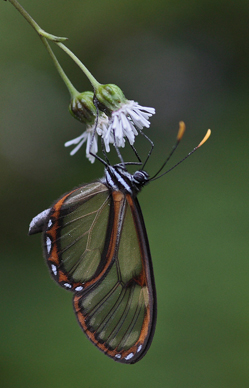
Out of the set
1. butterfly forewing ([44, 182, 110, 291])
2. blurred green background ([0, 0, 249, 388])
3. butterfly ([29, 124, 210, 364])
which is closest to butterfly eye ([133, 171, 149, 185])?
butterfly ([29, 124, 210, 364])

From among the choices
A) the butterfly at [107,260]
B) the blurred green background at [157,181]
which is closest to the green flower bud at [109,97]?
the butterfly at [107,260]

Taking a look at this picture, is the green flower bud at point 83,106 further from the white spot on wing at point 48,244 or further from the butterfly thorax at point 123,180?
the white spot on wing at point 48,244

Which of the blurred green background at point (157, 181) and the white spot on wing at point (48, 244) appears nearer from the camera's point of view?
the white spot on wing at point (48, 244)

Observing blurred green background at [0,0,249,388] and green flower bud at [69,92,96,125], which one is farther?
blurred green background at [0,0,249,388]

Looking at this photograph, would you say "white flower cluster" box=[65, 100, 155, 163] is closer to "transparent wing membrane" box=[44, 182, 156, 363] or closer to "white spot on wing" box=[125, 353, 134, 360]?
"transparent wing membrane" box=[44, 182, 156, 363]

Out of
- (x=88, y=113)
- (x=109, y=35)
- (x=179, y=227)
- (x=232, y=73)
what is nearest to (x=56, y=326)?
(x=179, y=227)

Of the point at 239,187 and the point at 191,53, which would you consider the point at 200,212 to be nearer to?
the point at 239,187

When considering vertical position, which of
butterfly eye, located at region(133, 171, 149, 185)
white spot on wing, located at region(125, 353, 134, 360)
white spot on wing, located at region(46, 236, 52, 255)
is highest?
butterfly eye, located at region(133, 171, 149, 185)
